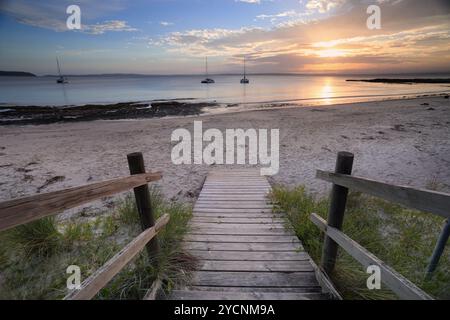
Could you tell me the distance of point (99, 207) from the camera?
586 centimetres

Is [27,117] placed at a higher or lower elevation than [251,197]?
higher

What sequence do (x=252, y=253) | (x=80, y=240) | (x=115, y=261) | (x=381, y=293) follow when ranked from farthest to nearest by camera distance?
(x=80, y=240), (x=252, y=253), (x=381, y=293), (x=115, y=261)

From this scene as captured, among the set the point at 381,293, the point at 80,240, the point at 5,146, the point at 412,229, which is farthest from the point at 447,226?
the point at 5,146

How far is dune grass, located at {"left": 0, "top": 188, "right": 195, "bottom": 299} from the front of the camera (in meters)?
2.40

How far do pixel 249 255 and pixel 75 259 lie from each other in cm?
222

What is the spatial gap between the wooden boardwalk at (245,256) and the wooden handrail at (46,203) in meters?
1.41

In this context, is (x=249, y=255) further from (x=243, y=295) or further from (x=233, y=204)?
(x=233, y=204)

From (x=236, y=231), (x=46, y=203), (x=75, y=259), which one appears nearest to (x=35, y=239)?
(x=75, y=259)

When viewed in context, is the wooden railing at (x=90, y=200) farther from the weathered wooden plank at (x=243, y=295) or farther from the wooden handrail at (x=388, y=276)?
the wooden handrail at (x=388, y=276)

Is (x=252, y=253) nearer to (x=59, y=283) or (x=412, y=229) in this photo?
(x=59, y=283)

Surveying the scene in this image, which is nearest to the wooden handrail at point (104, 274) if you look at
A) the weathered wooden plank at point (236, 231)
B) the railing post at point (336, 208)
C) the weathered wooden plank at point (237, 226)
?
the weathered wooden plank at point (236, 231)

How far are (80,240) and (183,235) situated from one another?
152cm

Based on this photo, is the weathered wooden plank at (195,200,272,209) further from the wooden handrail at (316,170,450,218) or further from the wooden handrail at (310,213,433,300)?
the wooden handrail at (316,170,450,218)

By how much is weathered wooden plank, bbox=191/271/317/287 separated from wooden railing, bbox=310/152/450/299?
0.30 m
